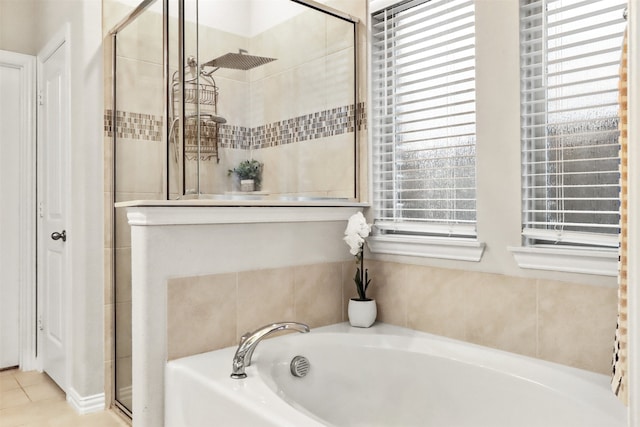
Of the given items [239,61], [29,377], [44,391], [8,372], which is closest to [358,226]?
[239,61]

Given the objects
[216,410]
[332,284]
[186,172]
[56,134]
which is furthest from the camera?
[56,134]

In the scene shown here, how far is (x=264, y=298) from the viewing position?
1959mm

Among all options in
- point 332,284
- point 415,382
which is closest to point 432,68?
point 332,284

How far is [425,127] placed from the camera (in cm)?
206

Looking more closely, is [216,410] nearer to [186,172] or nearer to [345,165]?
[186,172]

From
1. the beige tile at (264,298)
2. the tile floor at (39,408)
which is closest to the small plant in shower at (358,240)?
the beige tile at (264,298)

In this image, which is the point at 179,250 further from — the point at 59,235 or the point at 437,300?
the point at 59,235

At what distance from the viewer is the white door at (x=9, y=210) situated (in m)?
3.07

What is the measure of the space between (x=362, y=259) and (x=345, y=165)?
462 millimetres

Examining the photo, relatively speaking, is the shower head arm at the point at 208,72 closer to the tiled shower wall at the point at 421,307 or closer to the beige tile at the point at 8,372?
the tiled shower wall at the point at 421,307

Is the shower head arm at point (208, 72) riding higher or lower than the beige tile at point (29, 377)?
higher

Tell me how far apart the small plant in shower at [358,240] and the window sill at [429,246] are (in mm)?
99

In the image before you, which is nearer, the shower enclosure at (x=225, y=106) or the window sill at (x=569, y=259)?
the window sill at (x=569, y=259)

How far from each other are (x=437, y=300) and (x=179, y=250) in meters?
1.02
